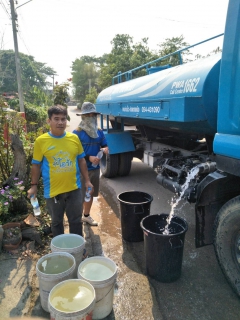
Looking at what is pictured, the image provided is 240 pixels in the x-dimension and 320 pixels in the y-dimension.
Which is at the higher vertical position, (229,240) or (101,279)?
(229,240)

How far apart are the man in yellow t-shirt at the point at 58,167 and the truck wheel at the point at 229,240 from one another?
145 cm

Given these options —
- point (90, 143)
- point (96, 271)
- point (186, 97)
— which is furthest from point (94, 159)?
point (96, 271)

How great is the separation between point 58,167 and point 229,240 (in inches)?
68.9

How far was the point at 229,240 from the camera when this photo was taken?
91.4 inches

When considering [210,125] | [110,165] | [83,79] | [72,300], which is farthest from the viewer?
[83,79]

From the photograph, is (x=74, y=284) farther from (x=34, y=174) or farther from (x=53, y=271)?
(x=34, y=174)

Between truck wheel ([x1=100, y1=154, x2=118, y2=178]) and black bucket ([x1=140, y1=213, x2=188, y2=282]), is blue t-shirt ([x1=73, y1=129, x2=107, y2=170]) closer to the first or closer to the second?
black bucket ([x1=140, y1=213, x2=188, y2=282])

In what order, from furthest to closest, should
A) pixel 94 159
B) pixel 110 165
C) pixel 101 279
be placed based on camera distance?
pixel 110 165 < pixel 94 159 < pixel 101 279

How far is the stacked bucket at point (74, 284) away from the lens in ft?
5.81

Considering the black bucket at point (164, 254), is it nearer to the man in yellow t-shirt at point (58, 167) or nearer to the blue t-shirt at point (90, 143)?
the man in yellow t-shirt at point (58, 167)

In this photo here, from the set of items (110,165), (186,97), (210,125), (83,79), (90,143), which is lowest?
(110,165)

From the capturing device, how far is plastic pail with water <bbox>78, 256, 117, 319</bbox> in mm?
2031

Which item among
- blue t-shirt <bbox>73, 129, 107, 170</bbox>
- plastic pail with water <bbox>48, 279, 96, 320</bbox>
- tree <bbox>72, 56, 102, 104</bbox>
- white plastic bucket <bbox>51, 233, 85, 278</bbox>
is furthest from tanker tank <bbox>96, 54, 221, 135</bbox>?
tree <bbox>72, 56, 102, 104</bbox>

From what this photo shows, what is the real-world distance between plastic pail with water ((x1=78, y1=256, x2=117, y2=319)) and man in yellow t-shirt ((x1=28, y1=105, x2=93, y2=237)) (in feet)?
2.39
